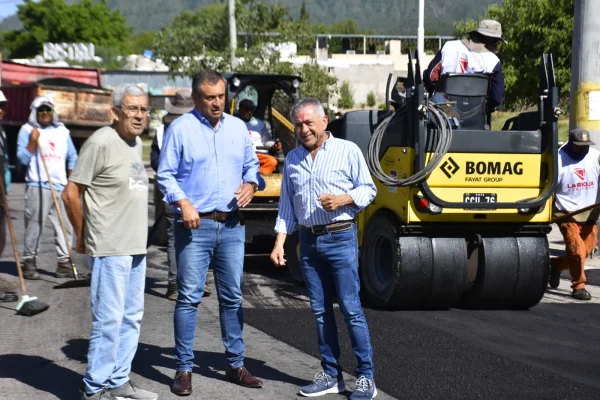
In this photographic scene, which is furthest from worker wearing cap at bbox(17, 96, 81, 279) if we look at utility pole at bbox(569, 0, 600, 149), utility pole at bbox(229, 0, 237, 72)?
utility pole at bbox(229, 0, 237, 72)

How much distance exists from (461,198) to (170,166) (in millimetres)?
3730

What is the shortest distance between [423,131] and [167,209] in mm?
2962

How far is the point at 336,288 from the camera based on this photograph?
641 centimetres

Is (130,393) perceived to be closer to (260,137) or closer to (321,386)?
(321,386)

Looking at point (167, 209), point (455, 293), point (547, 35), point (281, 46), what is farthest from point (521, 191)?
point (547, 35)

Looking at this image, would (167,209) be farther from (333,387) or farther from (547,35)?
(547,35)

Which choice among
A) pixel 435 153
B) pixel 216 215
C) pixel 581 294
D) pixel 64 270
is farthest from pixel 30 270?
pixel 581 294

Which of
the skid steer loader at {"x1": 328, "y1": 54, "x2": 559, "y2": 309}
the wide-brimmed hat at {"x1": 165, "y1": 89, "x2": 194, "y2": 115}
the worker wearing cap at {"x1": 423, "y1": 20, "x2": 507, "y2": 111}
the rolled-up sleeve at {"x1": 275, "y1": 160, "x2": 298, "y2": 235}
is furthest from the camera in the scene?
the wide-brimmed hat at {"x1": 165, "y1": 89, "x2": 194, "y2": 115}

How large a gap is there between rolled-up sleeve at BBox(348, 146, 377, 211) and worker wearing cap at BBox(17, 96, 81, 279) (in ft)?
18.3

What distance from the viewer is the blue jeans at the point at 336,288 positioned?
6.28 m

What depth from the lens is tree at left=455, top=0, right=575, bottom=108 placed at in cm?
3222

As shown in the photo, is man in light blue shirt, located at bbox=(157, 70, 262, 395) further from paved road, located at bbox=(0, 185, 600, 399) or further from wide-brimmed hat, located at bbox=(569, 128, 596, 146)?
wide-brimmed hat, located at bbox=(569, 128, 596, 146)

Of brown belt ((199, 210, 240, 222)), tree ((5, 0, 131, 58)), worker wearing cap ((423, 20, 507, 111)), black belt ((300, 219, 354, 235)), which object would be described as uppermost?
tree ((5, 0, 131, 58))

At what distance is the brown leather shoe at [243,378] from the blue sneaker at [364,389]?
720 mm
